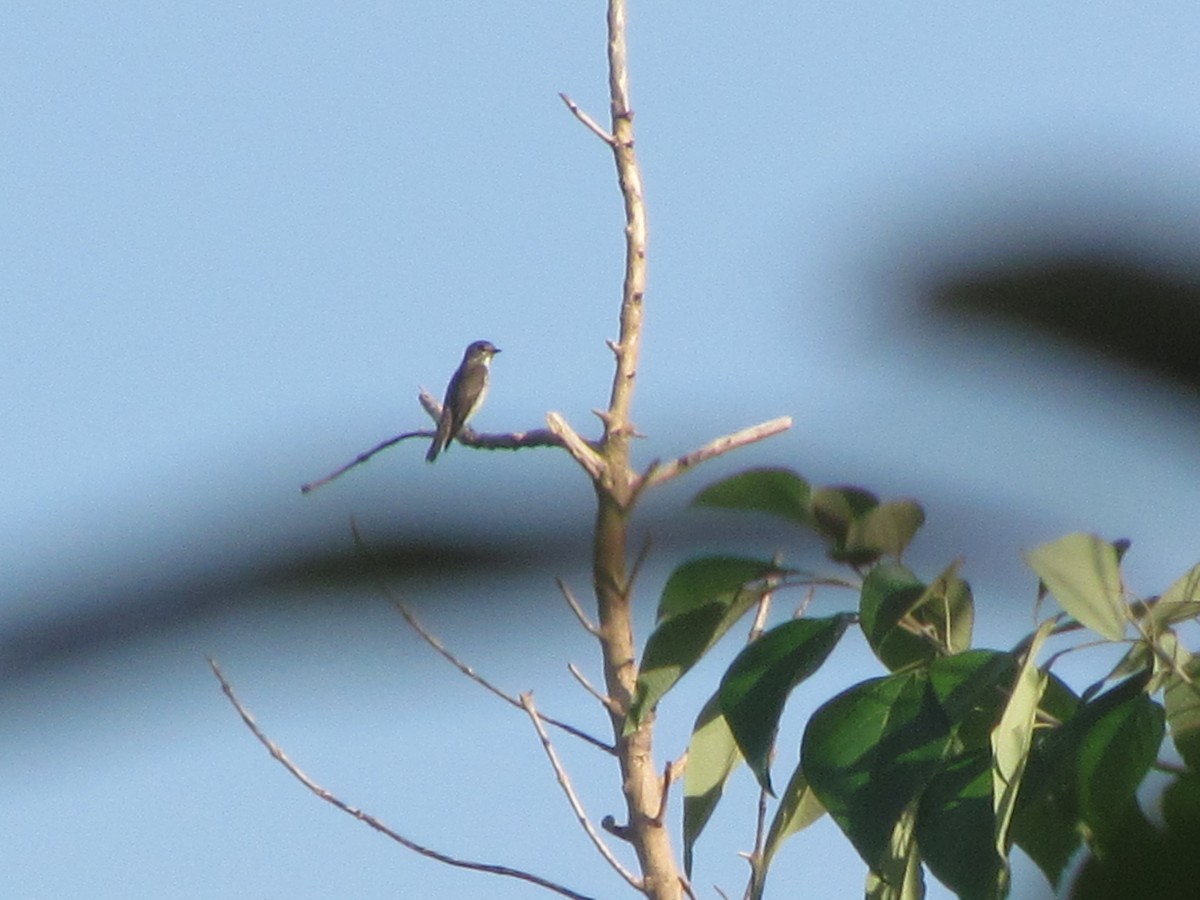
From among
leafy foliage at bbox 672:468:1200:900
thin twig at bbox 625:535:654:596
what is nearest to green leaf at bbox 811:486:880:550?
leafy foliage at bbox 672:468:1200:900

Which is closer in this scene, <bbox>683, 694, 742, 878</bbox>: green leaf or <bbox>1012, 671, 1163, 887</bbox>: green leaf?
<bbox>1012, 671, 1163, 887</bbox>: green leaf

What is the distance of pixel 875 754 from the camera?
66cm

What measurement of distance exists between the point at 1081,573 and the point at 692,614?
0.32m

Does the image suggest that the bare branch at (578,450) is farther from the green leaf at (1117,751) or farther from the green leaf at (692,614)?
the green leaf at (1117,751)

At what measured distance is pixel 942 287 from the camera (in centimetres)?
35

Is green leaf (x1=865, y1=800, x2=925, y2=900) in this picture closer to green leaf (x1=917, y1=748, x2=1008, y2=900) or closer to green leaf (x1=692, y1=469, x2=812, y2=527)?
green leaf (x1=917, y1=748, x2=1008, y2=900)

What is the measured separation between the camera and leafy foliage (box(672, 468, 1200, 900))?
0.58m

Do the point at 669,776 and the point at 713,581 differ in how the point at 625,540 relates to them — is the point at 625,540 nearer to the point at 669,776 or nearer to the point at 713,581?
the point at 713,581

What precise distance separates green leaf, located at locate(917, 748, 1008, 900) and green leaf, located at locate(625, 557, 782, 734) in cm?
16

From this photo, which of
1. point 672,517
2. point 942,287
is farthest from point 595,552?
point 942,287

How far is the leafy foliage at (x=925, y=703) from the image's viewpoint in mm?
579

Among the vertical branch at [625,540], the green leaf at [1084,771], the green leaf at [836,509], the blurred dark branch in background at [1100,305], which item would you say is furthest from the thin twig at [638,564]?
the blurred dark branch in background at [1100,305]

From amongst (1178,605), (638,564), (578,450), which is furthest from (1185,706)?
(578,450)

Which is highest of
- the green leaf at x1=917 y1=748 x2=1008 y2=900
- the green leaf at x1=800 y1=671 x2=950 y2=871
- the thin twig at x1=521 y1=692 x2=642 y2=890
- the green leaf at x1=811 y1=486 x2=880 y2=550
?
the green leaf at x1=811 y1=486 x2=880 y2=550
